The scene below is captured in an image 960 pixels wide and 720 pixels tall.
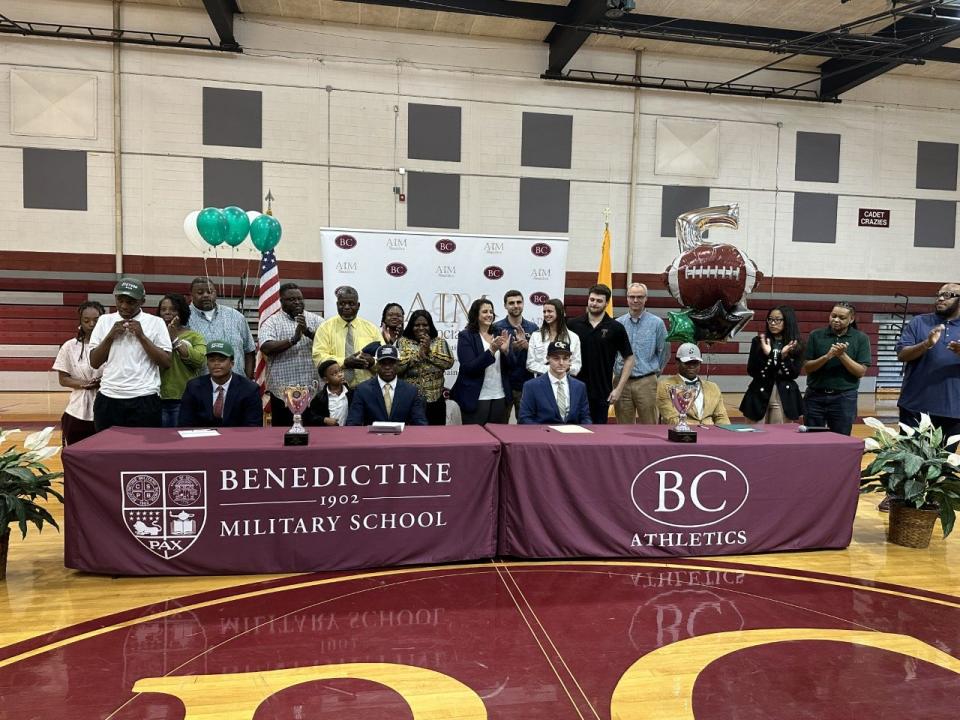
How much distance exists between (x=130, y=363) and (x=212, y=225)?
136 inches

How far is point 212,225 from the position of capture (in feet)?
23.2

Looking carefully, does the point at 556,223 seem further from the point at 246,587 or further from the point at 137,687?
the point at 137,687

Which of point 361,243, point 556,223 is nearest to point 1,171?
point 361,243

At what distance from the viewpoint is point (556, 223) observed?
980 cm

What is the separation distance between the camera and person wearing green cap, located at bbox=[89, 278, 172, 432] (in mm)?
3969

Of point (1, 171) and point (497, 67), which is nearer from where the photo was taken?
point (1, 171)

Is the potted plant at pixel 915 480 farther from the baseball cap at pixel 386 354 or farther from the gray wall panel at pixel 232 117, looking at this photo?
the gray wall panel at pixel 232 117

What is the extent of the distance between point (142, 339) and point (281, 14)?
655cm

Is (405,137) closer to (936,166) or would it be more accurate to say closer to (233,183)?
(233,183)

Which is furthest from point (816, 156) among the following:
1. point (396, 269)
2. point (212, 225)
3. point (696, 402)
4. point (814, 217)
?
point (212, 225)

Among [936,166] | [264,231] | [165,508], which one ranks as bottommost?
[165,508]

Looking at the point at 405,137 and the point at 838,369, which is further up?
the point at 405,137

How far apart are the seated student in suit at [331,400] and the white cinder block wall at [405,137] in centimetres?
509

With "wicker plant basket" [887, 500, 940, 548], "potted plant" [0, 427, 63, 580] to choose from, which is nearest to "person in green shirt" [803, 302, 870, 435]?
"wicker plant basket" [887, 500, 940, 548]
